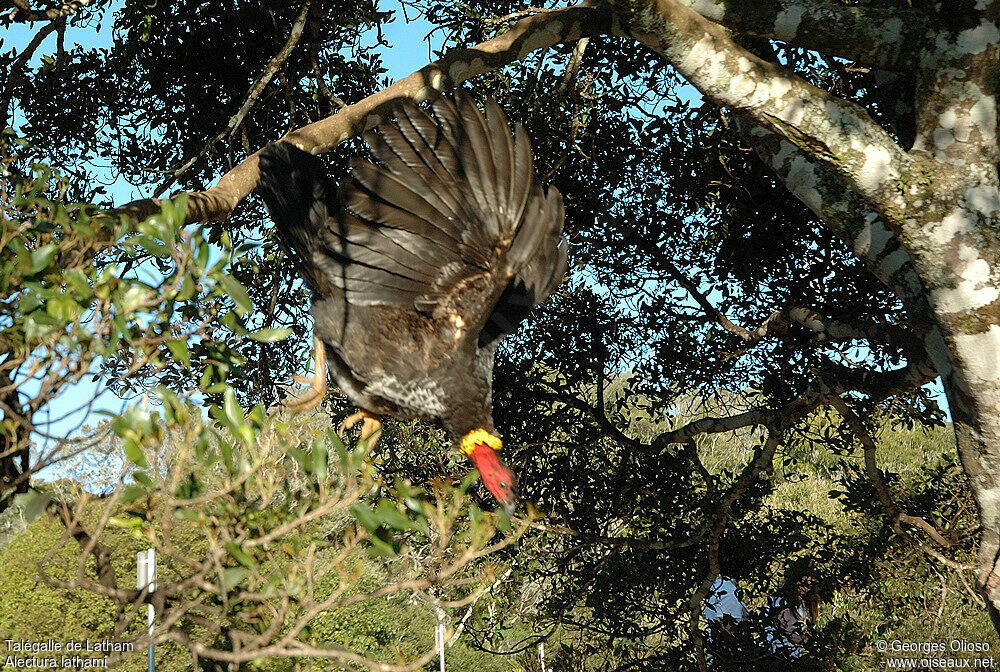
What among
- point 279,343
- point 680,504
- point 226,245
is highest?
point 279,343

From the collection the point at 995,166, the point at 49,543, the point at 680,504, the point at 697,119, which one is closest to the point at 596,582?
the point at 680,504

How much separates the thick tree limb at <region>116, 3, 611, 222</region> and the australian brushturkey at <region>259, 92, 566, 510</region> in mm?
91

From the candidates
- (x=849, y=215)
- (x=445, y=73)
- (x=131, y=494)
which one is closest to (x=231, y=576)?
(x=131, y=494)

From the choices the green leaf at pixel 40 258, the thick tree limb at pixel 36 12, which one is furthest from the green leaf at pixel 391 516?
the thick tree limb at pixel 36 12

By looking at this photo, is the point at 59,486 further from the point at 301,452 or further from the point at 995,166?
the point at 995,166

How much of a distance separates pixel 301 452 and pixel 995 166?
233 cm

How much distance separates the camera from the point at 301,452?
155 cm

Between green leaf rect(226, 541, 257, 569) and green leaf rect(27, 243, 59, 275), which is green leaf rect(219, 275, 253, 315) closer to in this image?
green leaf rect(27, 243, 59, 275)

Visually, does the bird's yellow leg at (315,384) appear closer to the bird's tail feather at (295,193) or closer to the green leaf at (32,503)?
the bird's tail feather at (295,193)

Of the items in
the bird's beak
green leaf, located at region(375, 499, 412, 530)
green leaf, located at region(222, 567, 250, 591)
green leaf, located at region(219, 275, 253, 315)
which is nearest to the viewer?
green leaf, located at region(222, 567, 250, 591)

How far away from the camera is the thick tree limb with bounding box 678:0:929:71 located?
2.71m

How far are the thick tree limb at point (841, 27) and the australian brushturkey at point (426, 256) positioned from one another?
916 millimetres

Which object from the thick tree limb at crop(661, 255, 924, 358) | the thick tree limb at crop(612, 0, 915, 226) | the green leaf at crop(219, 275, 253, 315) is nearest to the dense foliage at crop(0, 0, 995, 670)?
the thick tree limb at crop(661, 255, 924, 358)

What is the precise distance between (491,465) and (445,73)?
152 cm
